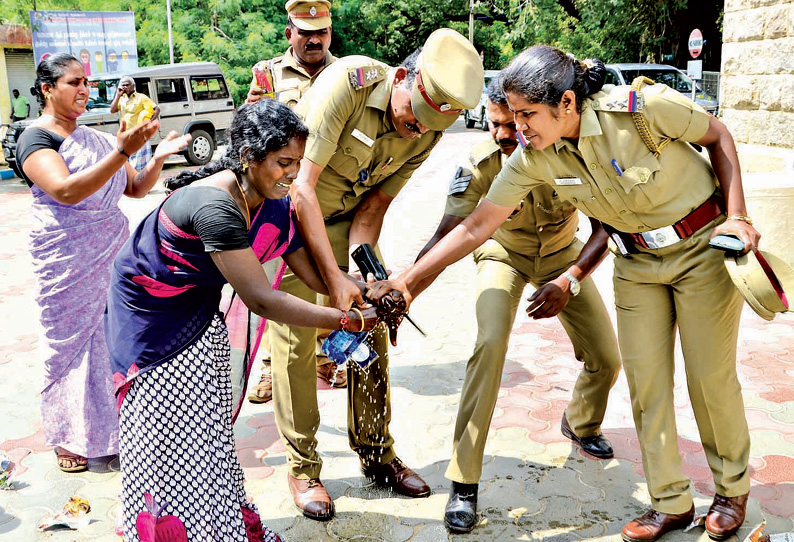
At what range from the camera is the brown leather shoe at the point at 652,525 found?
3.01m

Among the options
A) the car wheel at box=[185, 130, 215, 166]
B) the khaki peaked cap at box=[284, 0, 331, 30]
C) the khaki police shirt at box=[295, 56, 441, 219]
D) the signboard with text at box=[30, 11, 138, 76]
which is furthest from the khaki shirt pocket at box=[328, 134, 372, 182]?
the signboard with text at box=[30, 11, 138, 76]

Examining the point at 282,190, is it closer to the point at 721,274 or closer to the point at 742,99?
the point at 721,274

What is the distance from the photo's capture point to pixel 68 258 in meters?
3.72

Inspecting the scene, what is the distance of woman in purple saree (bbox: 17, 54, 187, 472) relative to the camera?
12.1 ft

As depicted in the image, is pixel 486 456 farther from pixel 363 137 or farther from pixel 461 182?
pixel 363 137

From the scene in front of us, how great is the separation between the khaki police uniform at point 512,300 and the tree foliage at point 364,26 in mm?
16254

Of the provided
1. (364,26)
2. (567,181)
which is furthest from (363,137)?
(364,26)

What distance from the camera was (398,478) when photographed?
11.5 feet

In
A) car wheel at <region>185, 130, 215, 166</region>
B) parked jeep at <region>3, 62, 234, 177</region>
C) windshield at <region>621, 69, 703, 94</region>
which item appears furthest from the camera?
windshield at <region>621, 69, 703, 94</region>

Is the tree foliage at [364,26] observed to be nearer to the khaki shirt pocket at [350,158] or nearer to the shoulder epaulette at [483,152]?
the khaki shirt pocket at [350,158]

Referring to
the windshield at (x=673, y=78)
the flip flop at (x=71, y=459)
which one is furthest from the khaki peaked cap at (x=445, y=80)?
the windshield at (x=673, y=78)

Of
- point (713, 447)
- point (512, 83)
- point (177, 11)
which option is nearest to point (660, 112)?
point (512, 83)

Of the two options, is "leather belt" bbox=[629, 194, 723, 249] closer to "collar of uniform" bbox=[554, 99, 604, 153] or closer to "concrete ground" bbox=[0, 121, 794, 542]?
"collar of uniform" bbox=[554, 99, 604, 153]

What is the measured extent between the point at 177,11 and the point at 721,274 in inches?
991
